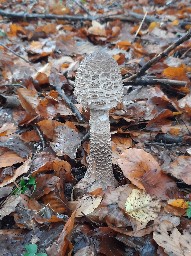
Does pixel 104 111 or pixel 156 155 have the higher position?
pixel 104 111

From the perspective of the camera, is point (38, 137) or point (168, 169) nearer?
point (168, 169)

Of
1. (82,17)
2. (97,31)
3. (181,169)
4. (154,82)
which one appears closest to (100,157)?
(181,169)

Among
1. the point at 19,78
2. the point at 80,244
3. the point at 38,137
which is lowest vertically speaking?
the point at 80,244

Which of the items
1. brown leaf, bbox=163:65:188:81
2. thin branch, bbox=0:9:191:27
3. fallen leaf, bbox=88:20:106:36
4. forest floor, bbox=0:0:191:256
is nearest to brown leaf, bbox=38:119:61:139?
forest floor, bbox=0:0:191:256

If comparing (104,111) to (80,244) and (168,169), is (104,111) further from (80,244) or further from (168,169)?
(80,244)

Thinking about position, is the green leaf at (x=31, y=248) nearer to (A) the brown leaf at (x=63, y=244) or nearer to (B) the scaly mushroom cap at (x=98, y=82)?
(A) the brown leaf at (x=63, y=244)

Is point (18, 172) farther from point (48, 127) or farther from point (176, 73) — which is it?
point (176, 73)

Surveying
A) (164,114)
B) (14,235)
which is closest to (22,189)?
(14,235)
